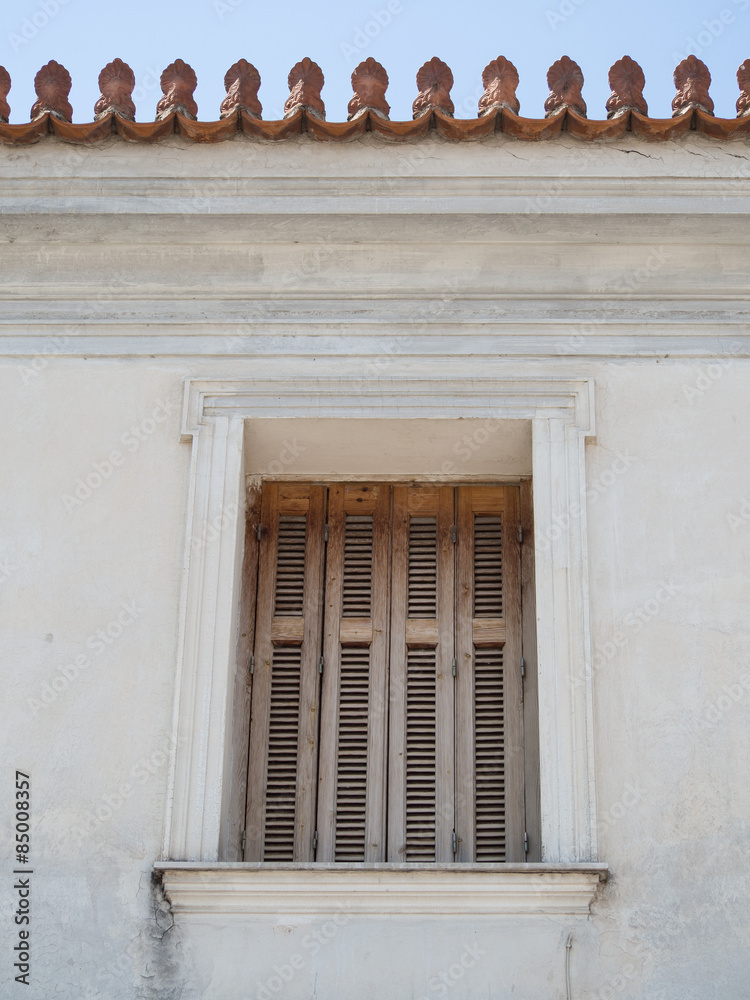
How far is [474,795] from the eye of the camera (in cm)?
681

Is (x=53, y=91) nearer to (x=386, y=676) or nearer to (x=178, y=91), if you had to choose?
(x=178, y=91)

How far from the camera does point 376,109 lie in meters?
7.48

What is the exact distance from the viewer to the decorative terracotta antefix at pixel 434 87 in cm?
752

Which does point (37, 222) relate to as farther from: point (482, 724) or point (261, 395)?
point (482, 724)

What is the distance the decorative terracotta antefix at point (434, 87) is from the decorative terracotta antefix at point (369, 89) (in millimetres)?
156

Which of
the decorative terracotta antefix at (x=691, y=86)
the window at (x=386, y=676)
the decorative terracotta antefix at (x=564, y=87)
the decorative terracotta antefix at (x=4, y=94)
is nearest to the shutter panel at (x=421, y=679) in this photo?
the window at (x=386, y=676)

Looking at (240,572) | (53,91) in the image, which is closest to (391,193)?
(53,91)

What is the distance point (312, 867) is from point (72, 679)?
1323mm

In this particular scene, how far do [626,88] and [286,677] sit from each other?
125 inches

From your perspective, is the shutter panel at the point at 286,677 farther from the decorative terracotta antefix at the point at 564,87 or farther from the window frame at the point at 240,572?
the decorative terracotta antefix at the point at 564,87

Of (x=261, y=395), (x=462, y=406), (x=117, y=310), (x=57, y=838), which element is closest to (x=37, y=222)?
(x=117, y=310)

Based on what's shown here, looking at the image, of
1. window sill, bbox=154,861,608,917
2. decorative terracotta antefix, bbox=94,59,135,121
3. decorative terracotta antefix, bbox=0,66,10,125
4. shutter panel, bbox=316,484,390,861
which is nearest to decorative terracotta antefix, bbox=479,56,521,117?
decorative terracotta antefix, bbox=94,59,135,121

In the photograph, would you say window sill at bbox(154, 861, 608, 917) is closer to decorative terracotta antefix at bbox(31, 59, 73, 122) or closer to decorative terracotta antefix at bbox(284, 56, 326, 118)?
decorative terracotta antefix at bbox(284, 56, 326, 118)

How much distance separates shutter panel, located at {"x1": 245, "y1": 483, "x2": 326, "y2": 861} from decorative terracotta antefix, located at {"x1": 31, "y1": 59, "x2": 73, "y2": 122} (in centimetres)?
204
